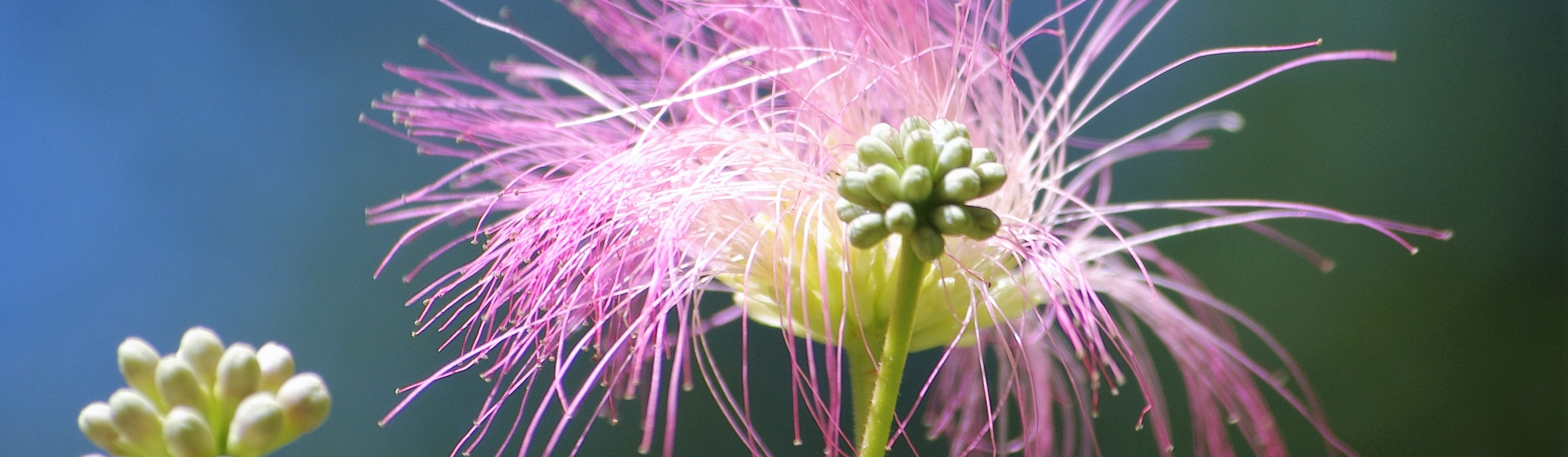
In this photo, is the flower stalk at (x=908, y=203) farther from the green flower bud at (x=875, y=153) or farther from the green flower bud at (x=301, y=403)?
the green flower bud at (x=301, y=403)

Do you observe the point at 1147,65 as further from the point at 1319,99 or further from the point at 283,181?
the point at 283,181

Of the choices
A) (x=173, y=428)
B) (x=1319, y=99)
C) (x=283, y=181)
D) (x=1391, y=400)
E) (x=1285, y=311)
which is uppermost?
(x=1319, y=99)

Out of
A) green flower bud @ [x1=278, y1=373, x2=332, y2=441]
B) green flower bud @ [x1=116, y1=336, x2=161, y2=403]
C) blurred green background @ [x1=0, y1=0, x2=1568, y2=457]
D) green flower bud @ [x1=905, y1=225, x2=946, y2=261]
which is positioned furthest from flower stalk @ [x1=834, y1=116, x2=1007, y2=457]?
blurred green background @ [x1=0, y1=0, x2=1568, y2=457]

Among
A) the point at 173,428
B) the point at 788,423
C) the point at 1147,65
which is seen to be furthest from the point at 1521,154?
Result: the point at 173,428

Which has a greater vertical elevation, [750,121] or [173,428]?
[750,121]

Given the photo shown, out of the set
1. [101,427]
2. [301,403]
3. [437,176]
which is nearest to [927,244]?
[301,403]

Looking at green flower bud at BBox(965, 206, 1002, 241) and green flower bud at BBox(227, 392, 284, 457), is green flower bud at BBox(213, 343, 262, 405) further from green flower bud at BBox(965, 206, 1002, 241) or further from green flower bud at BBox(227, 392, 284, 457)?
green flower bud at BBox(965, 206, 1002, 241)

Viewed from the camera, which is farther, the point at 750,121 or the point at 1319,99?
the point at 1319,99
